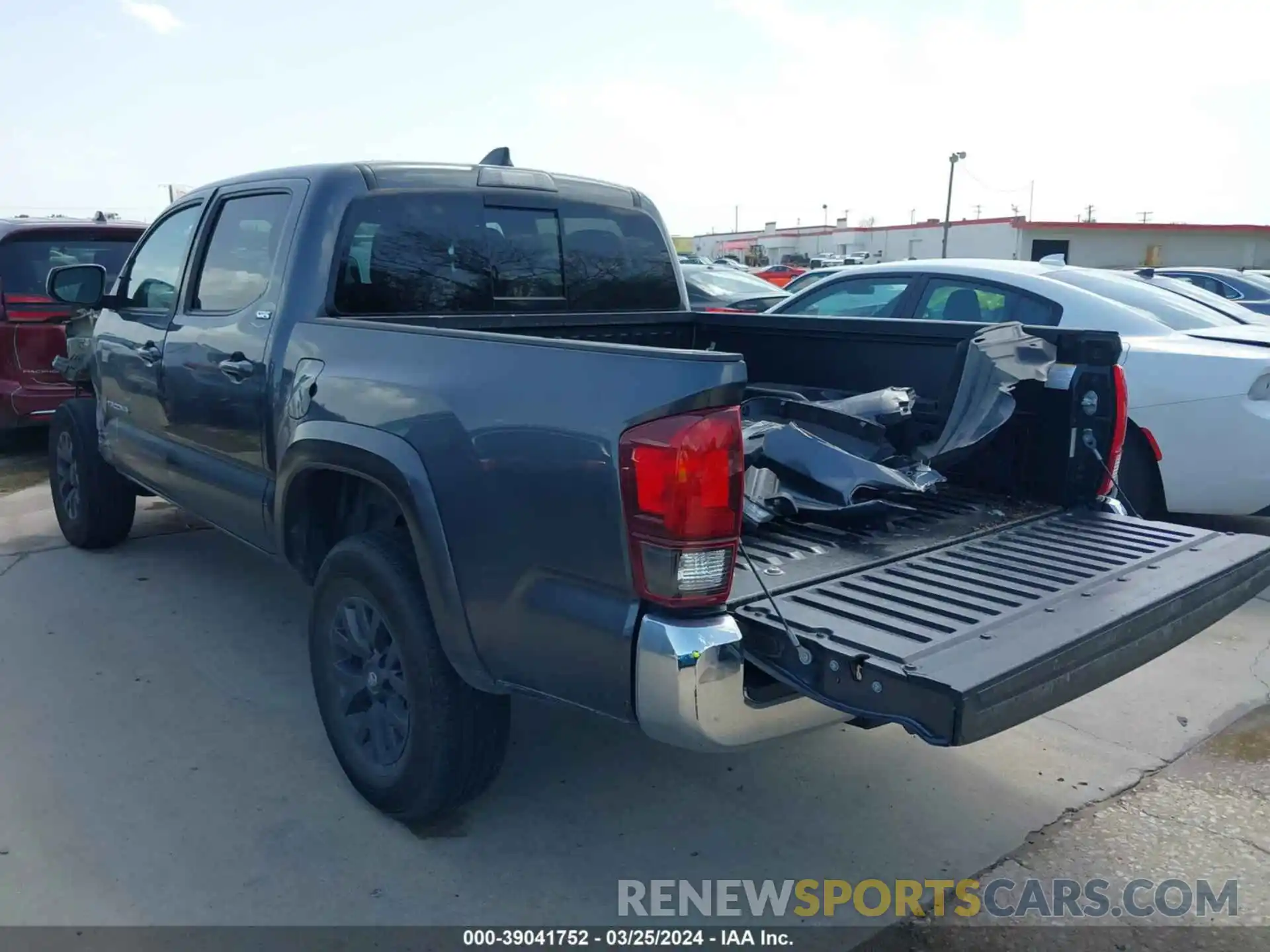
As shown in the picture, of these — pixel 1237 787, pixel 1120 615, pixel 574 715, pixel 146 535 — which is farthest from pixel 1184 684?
pixel 146 535

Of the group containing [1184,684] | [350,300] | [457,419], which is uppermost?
[350,300]

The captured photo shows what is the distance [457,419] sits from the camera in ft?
9.11

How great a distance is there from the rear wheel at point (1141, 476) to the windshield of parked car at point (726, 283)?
611 cm

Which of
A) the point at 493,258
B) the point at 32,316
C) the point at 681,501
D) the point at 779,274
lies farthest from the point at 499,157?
the point at 779,274

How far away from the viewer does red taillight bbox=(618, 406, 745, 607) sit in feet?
7.76

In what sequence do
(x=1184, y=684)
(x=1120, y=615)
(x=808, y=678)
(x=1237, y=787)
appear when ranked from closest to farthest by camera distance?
(x=808, y=678)
(x=1120, y=615)
(x=1237, y=787)
(x=1184, y=684)

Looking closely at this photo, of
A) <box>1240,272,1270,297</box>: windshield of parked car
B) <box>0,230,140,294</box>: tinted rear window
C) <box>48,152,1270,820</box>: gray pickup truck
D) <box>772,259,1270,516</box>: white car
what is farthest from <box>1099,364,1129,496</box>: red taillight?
<box>1240,272,1270,297</box>: windshield of parked car

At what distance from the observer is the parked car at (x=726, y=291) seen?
1102 centimetres

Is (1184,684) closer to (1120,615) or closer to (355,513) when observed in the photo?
(1120,615)

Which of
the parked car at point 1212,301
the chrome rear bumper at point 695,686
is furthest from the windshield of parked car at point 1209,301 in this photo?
the chrome rear bumper at point 695,686

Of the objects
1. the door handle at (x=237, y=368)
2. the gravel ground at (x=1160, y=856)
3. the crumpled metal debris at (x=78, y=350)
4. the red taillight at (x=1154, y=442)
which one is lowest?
the gravel ground at (x=1160, y=856)

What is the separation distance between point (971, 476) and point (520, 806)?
1997 mm

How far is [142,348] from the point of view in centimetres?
471

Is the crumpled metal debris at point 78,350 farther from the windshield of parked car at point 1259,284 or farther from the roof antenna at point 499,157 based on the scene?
the windshield of parked car at point 1259,284
